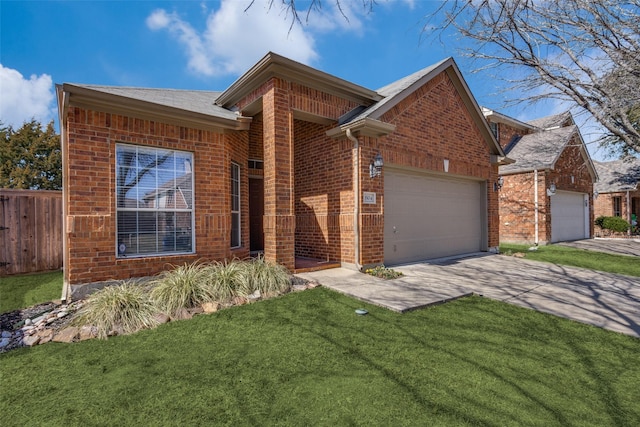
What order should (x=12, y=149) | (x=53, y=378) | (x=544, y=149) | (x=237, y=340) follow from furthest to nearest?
1. (x=12, y=149)
2. (x=544, y=149)
3. (x=237, y=340)
4. (x=53, y=378)

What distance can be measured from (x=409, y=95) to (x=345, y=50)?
11.6 ft

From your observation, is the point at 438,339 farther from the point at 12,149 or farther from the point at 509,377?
the point at 12,149

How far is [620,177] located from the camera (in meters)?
21.4

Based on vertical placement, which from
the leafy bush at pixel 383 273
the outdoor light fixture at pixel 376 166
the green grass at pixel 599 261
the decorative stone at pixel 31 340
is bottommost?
the green grass at pixel 599 261

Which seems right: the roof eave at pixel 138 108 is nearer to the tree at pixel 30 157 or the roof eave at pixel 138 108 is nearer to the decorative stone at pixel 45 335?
the decorative stone at pixel 45 335

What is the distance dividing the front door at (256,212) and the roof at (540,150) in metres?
12.3

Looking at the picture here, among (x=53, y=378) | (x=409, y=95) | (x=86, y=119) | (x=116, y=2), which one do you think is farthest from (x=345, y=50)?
(x=53, y=378)

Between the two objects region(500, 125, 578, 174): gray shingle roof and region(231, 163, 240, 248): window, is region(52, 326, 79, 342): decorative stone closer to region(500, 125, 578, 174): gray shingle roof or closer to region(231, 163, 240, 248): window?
region(231, 163, 240, 248): window

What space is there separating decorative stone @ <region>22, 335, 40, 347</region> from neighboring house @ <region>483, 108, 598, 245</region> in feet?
54.4

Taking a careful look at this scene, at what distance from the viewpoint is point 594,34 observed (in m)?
5.33

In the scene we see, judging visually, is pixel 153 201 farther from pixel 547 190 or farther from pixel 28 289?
pixel 547 190

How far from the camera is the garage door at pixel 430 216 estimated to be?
812 centimetres

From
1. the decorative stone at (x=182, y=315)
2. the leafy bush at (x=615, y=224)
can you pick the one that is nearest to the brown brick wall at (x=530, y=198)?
the leafy bush at (x=615, y=224)

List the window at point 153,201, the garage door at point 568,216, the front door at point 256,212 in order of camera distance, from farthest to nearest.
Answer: the garage door at point 568,216
the front door at point 256,212
the window at point 153,201
